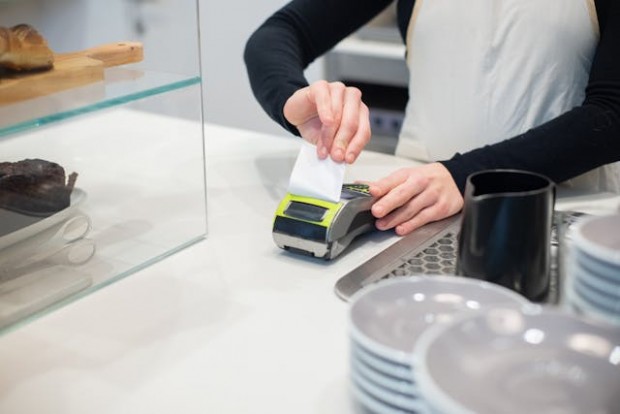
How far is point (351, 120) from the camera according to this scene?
3.50ft

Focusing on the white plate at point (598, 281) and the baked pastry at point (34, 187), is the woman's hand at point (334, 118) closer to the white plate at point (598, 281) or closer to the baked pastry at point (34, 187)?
the baked pastry at point (34, 187)

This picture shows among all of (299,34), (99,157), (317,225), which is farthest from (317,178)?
(299,34)

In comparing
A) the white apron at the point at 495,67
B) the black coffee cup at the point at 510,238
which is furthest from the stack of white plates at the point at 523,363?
the white apron at the point at 495,67

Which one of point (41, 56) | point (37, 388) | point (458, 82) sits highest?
point (41, 56)

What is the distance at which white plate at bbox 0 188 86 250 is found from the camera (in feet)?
2.84

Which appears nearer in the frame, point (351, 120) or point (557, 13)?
point (351, 120)

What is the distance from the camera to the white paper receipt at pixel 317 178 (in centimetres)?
97

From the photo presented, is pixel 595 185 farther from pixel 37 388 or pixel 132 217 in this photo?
pixel 37 388

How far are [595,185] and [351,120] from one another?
449mm

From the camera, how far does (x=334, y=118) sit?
1.07 metres

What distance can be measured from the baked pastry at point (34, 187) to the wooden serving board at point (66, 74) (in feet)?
0.46

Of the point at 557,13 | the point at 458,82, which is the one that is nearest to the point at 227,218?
the point at 458,82

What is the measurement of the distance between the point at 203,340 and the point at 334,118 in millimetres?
393

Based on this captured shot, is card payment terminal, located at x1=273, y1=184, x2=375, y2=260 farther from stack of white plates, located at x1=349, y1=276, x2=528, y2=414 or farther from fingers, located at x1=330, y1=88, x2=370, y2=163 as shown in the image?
stack of white plates, located at x1=349, y1=276, x2=528, y2=414
